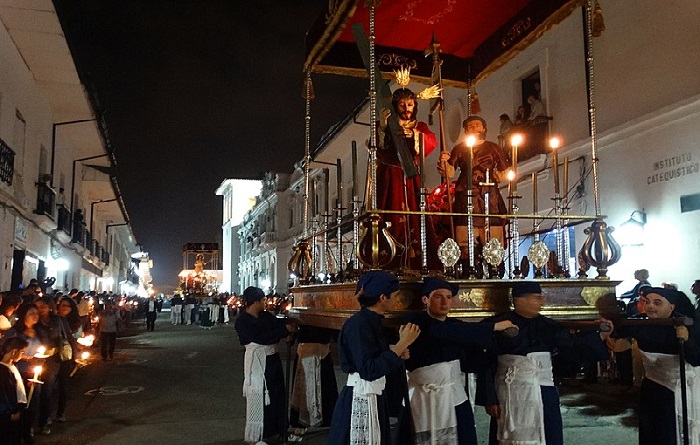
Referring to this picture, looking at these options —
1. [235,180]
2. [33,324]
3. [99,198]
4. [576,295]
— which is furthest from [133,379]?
[235,180]

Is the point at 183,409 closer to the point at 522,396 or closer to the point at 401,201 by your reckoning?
the point at 401,201

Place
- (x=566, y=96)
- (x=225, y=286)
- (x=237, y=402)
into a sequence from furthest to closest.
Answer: (x=225, y=286) < (x=566, y=96) < (x=237, y=402)

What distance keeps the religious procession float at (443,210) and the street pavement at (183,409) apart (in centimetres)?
221

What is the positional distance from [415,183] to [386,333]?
259cm

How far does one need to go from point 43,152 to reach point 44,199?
1.86 metres

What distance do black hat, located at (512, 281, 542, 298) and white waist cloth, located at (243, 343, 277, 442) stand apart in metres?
3.22

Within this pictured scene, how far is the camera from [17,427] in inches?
269

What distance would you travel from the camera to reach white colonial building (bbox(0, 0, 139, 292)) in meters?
13.9

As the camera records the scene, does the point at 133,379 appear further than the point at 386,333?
Yes

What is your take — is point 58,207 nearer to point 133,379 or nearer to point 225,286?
point 133,379

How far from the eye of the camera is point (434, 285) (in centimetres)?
455

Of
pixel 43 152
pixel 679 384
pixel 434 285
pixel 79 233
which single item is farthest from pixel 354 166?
pixel 79 233

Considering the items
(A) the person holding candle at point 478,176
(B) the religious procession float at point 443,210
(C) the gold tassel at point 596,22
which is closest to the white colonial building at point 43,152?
(B) the religious procession float at point 443,210

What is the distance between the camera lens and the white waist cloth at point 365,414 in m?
4.32
